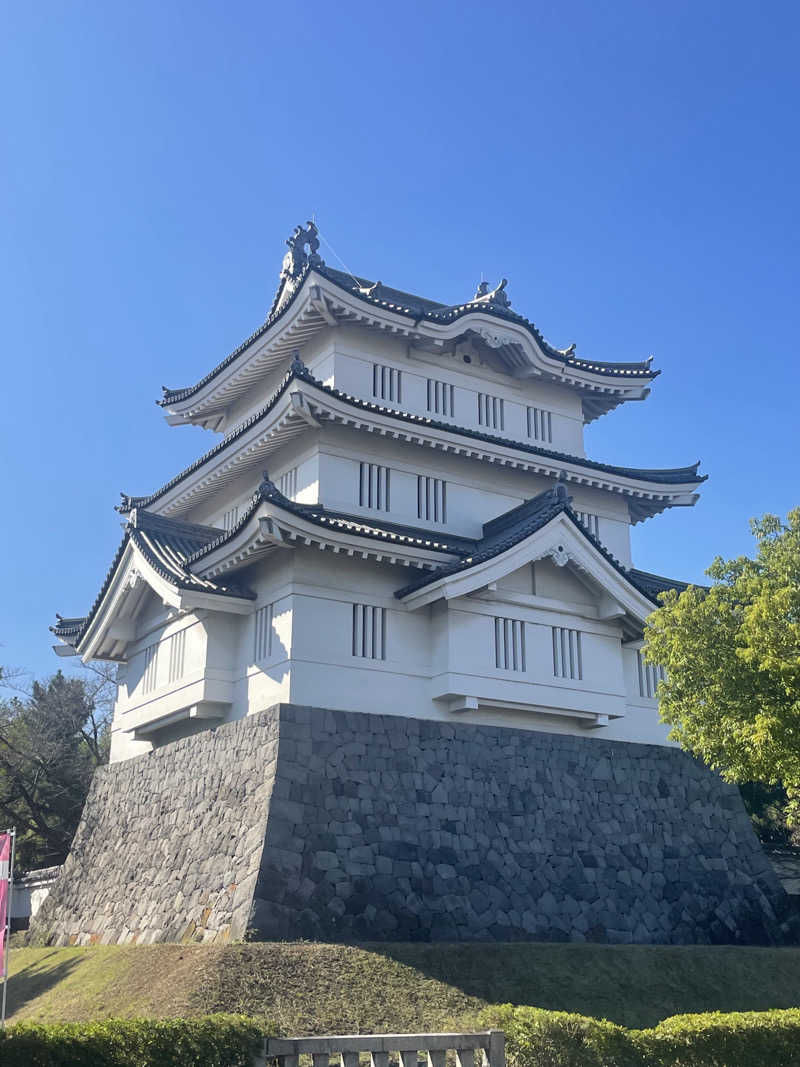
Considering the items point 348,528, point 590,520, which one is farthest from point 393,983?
point 590,520

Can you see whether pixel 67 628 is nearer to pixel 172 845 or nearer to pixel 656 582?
pixel 172 845

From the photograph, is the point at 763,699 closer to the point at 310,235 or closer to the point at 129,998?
the point at 129,998

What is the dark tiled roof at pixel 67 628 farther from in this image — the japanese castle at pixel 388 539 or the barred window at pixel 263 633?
the barred window at pixel 263 633

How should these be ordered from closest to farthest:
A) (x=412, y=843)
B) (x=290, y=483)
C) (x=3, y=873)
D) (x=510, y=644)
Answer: (x=3, y=873) < (x=412, y=843) < (x=510, y=644) < (x=290, y=483)

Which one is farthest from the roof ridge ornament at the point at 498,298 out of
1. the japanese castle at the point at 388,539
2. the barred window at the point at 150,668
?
the barred window at the point at 150,668

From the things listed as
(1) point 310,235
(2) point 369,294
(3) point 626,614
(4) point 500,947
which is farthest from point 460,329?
(4) point 500,947

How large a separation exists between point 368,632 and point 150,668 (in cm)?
560

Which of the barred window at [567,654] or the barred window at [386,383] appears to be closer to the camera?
the barred window at [567,654]

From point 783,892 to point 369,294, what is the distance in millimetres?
15235

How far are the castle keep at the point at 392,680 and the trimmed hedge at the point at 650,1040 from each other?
243 inches

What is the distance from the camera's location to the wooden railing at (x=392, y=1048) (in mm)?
9453

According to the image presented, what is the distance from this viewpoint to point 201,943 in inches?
621

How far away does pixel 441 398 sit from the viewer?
2347 centimetres

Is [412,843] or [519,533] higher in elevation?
[519,533]
